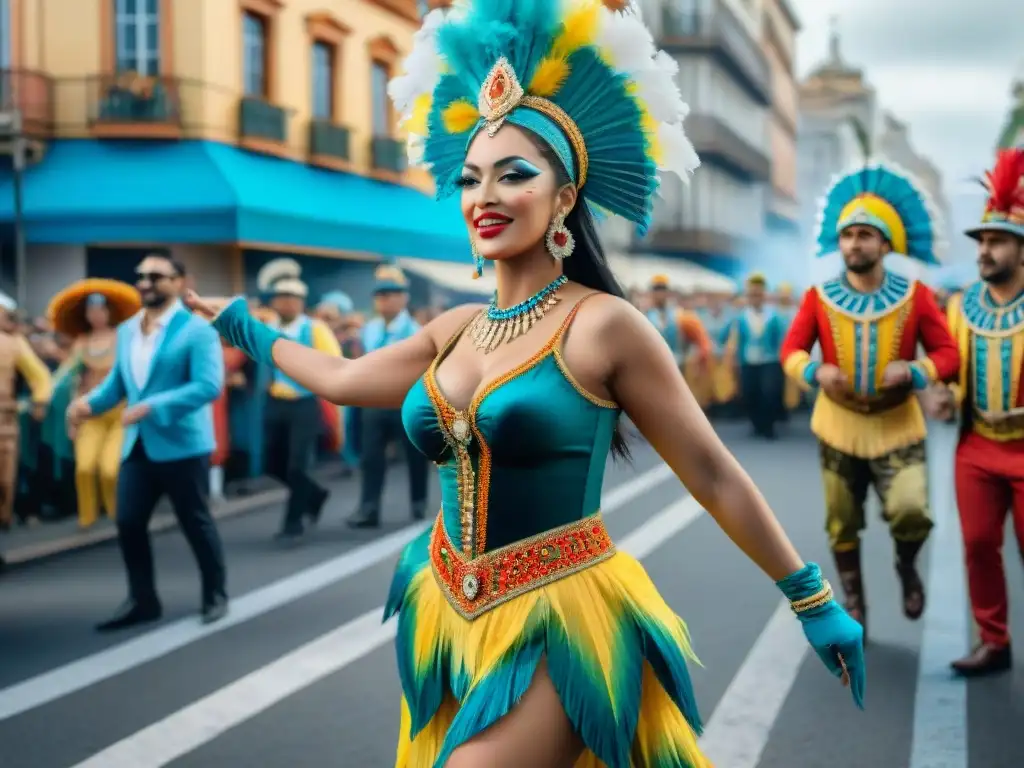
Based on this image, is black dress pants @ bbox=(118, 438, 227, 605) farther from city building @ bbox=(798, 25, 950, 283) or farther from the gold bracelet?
city building @ bbox=(798, 25, 950, 283)

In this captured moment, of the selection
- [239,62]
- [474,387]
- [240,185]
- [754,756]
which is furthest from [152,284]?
[239,62]

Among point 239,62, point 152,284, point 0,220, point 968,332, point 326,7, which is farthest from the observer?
point 326,7

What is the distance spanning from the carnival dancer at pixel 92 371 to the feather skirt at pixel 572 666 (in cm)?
620

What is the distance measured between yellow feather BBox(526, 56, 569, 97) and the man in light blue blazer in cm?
426

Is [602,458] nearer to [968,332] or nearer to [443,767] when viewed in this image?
[443,767]

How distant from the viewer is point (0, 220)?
19594 millimetres

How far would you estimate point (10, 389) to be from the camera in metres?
9.35

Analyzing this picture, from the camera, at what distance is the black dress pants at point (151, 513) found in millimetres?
7234

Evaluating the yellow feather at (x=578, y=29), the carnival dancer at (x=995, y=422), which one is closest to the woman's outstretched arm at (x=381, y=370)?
the yellow feather at (x=578, y=29)

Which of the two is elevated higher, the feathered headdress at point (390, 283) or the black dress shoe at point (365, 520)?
the feathered headdress at point (390, 283)

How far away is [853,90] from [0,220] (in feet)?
330

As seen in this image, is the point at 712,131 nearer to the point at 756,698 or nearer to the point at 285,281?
the point at 285,281

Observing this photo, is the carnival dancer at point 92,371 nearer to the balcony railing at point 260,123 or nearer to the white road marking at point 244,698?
the white road marking at point 244,698

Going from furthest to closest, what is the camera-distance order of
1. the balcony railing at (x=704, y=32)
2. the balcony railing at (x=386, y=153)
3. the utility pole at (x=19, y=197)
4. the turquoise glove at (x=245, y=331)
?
the balcony railing at (x=704, y=32) < the balcony railing at (x=386, y=153) < the utility pole at (x=19, y=197) < the turquoise glove at (x=245, y=331)
